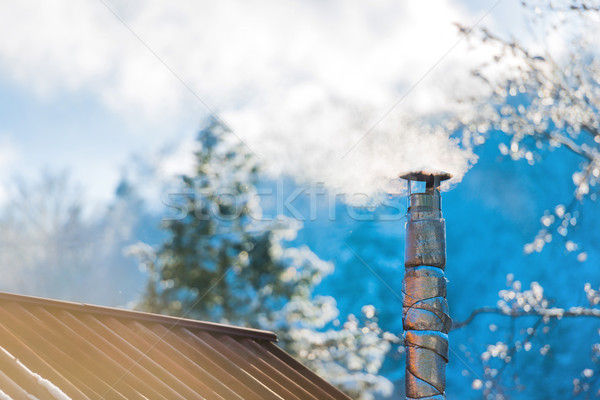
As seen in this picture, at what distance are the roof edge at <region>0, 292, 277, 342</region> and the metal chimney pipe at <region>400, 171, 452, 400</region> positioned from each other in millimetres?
1831

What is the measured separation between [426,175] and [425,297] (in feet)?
4.33

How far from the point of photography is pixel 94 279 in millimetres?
32281

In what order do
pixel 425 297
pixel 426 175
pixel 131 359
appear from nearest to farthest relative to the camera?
pixel 131 359 < pixel 425 297 < pixel 426 175

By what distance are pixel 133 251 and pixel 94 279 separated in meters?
9.67

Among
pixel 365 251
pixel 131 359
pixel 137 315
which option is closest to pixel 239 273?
pixel 365 251

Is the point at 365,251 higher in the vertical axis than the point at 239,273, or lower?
higher

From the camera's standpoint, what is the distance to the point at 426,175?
698cm

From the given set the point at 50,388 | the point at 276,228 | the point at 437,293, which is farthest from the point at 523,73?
the point at 50,388

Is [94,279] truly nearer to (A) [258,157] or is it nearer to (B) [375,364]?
(A) [258,157]

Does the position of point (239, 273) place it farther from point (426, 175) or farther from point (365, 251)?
point (426, 175)

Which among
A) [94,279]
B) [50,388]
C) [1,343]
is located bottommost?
[50,388]

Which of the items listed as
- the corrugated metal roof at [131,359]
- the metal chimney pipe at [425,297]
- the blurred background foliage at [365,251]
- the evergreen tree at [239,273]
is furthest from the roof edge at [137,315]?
the evergreen tree at [239,273]

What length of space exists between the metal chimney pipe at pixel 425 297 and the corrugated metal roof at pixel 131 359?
915mm

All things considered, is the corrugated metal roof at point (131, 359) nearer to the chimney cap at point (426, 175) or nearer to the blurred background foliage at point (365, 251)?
the chimney cap at point (426, 175)
